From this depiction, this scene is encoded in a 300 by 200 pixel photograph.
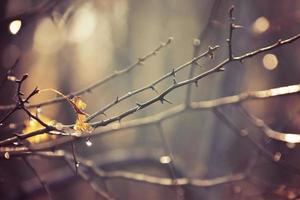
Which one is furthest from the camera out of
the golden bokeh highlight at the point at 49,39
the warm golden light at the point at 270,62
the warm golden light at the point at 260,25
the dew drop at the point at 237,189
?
the golden bokeh highlight at the point at 49,39

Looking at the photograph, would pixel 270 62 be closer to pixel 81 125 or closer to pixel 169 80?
pixel 169 80

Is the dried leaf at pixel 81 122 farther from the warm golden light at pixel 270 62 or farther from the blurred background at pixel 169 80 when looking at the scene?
the warm golden light at pixel 270 62

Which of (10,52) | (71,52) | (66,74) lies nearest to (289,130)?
(10,52)

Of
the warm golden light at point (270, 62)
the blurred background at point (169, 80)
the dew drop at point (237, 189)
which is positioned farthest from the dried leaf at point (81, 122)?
the warm golden light at point (270, 62)

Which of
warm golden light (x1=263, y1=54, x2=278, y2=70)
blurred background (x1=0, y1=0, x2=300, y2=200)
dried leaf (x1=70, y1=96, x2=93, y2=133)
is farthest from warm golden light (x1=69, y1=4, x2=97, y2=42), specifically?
dried leaf (x1=70, y1=96, x2=93, y2=133)

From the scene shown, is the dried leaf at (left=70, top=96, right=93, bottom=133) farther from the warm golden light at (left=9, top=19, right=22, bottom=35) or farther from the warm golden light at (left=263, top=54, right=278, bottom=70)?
the warm golden light at (left=263, top=54, right=278, bottom=70)

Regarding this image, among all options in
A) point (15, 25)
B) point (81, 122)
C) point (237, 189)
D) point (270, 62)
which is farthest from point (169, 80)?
point (81, 122)
